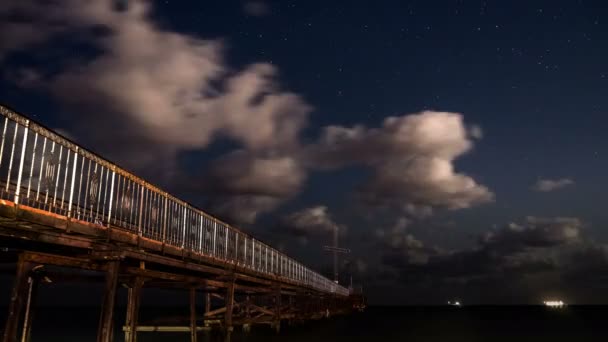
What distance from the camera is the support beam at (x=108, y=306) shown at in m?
12.5

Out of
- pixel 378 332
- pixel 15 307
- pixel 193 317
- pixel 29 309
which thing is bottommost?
pixel 378 332

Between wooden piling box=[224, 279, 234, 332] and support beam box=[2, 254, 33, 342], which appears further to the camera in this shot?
wooden piling box=[224, 279, 234, 332]

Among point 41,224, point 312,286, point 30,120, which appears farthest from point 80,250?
point 312,286

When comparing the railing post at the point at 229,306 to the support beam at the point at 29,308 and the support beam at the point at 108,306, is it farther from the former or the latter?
the support beam at the point at 108,306

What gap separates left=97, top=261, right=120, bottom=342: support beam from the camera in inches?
494

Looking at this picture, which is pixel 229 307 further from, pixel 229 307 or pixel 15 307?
pixel 15 307

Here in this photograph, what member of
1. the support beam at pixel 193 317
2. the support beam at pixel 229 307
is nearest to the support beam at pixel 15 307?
the support beam at pixel 193 317

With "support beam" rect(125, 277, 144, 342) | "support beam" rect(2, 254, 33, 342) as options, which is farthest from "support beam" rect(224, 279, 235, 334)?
"support beam" rect(2, 254, 33, 342)

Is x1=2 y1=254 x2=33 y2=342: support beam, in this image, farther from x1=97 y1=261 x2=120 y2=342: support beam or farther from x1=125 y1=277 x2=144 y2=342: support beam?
x1=125 y1=277 x2=144 y2=342: support beam

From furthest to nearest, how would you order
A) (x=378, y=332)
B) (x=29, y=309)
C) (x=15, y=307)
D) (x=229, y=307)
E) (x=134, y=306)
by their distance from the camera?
1. (x=378, y=332)
2. (x=229, y=307)
3. (x=134, y=306)
4. (x=29, y=309)
5. (x=15, y=307)

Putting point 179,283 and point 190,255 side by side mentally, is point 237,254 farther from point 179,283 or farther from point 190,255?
point 190,255

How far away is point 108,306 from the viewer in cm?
1269

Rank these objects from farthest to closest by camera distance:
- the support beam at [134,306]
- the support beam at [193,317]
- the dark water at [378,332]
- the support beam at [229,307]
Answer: the dark water at [378,332], the support beam at [229,307], the support beam at [193,317], the support beam at [134,306]

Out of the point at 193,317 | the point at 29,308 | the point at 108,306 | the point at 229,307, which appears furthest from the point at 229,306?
the point at 108,306
